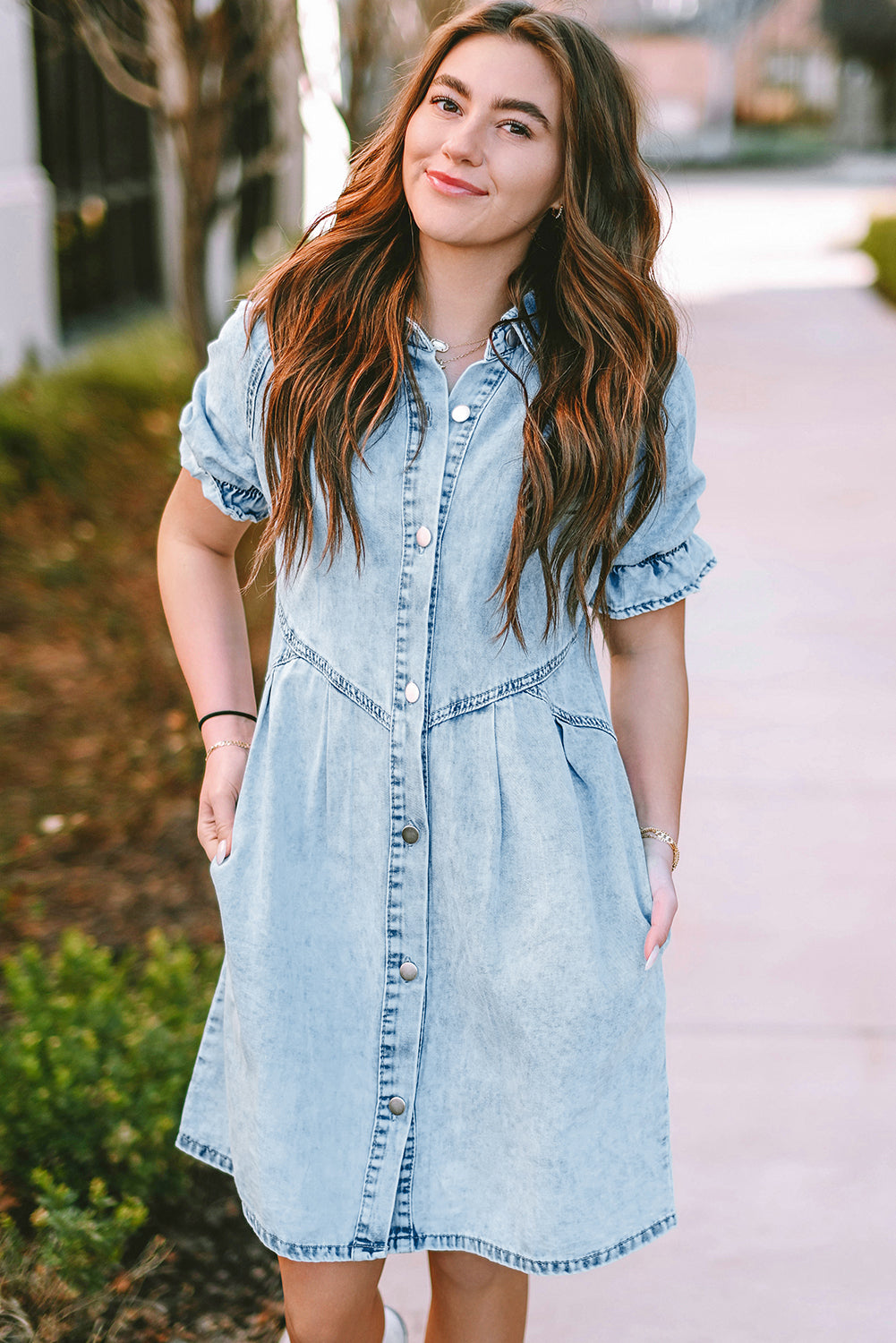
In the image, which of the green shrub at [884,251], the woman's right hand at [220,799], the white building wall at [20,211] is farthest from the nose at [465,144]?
the green shrub at [884,251]

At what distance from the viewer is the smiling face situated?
1.75m

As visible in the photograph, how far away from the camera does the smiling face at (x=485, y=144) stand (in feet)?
5.74

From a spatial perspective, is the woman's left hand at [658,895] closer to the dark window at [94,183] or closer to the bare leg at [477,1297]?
the bare leg at [477,1297]

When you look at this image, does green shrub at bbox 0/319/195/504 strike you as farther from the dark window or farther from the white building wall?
the dark window

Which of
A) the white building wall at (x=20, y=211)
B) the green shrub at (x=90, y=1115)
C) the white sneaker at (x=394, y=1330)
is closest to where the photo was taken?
the white sneaker at (x=394, y=1330)

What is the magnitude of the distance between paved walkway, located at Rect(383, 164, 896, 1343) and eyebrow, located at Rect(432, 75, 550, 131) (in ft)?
4.27

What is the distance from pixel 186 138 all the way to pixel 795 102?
4912 centimetres

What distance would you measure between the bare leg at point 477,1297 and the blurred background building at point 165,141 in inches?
60.3

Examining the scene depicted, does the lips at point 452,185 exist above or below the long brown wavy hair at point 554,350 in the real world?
above

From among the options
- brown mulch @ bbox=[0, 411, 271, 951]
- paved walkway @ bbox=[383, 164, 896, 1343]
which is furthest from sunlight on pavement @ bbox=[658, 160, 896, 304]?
brown mulch @ bbox=[0, 411, 271, 951]

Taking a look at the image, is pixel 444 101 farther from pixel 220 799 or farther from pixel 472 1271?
pixel 472 1271

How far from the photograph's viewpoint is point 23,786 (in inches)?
177

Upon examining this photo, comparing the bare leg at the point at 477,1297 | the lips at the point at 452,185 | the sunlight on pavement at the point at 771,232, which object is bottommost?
the sunlight on pavement at the point at 771,232

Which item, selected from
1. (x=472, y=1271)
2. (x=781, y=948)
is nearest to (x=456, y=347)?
(x=472, y=1271)
